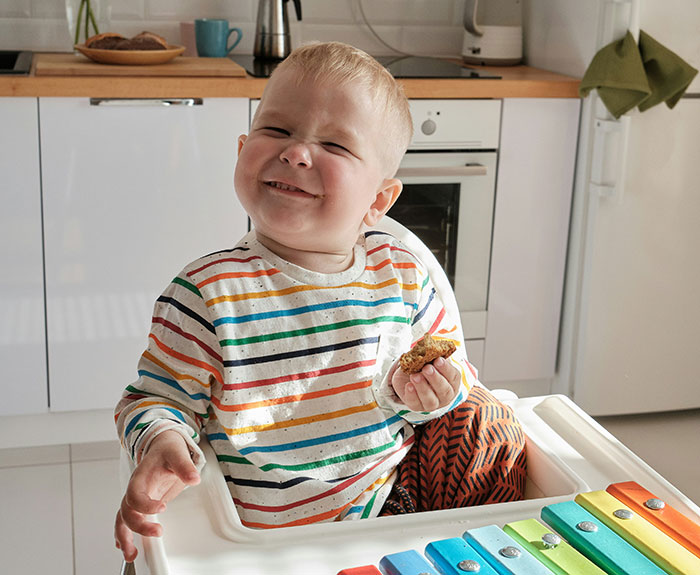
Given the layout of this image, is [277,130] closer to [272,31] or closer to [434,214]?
[434,214]

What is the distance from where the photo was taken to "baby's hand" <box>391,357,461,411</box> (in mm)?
1073

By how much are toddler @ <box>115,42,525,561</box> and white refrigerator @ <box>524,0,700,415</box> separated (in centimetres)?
147

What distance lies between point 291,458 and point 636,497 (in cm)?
39

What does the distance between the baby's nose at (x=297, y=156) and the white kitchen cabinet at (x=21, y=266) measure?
130 centimetres

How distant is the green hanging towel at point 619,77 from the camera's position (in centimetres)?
235

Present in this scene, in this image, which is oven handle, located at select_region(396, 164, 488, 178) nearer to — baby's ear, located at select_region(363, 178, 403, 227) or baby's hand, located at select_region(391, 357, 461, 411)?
baby's ear, located at select_region(363, 178, 403, 227)

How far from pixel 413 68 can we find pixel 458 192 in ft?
1.22

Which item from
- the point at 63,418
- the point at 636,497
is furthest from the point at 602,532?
the point at 63,418

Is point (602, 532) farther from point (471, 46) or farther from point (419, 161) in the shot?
point (471, 46)

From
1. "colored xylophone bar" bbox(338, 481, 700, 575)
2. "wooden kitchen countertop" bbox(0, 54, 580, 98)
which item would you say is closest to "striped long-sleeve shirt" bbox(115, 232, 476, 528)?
"colored xylophone bar" bbox(338, 481, 700, 575)

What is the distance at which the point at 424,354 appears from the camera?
1.07m

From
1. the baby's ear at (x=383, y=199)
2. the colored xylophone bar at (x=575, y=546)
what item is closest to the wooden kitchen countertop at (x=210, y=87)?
the baby's ear at (x=383, y=199)

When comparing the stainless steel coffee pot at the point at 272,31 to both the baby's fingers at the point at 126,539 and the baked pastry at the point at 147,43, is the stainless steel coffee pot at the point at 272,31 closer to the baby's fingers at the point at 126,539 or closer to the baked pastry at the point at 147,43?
the baked pastry at the point at 147,43

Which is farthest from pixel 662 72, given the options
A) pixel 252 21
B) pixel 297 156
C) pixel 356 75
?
pixel 297 156
